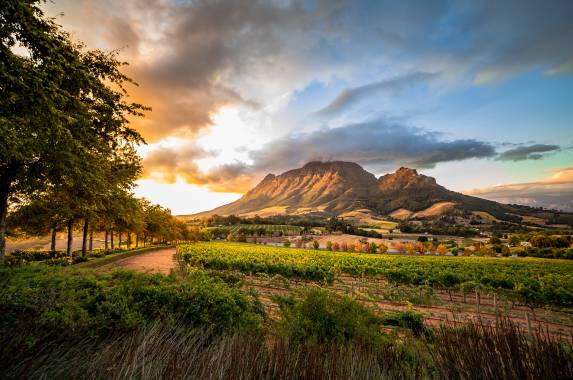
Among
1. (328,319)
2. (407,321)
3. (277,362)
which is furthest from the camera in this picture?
(407,321)

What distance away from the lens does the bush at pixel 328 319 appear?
270 inches

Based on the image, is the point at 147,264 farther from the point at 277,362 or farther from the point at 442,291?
the point at 277,362

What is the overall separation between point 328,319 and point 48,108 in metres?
12.7

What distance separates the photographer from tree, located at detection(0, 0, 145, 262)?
28.7 feet

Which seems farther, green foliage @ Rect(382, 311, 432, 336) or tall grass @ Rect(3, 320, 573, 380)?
green foliage @ Rect(382, 311, 432, 336)

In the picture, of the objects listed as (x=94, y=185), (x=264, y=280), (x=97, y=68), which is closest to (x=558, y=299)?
(x=264, y=280)

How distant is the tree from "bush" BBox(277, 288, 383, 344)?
10.1m

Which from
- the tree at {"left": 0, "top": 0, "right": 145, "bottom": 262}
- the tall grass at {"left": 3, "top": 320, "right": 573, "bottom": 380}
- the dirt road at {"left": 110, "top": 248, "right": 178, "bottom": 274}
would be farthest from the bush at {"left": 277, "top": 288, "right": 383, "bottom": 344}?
the dirt road at {"left": 110, "top": 248, "right": 178, "bottom": 274}

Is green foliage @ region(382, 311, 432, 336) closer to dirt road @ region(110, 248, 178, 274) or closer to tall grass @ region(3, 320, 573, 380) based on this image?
tall grass @ region(3, 320, 573, 380)

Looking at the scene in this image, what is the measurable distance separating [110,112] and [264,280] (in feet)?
68.1

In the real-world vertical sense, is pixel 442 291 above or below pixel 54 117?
below

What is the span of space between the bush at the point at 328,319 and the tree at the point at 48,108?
→ 33.1ft

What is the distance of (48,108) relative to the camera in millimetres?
10039

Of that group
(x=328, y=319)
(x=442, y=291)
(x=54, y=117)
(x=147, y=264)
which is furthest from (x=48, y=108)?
(x=442, y=291)
